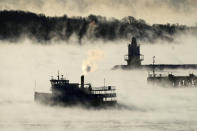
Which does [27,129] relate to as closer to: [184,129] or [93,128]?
[93,128]

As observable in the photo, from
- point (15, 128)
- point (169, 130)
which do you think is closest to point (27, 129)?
point (15, 128)

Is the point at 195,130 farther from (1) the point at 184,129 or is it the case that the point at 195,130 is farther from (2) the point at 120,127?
(2) the point at 120,127

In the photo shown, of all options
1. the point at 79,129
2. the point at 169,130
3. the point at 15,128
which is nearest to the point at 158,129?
the point at 169,130

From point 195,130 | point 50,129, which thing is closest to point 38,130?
point 50,129

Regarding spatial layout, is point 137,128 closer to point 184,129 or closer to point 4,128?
point 184,129

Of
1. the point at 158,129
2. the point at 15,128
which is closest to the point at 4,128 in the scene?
the point at 15,128

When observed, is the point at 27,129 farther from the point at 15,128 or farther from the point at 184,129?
the point at 184,129
